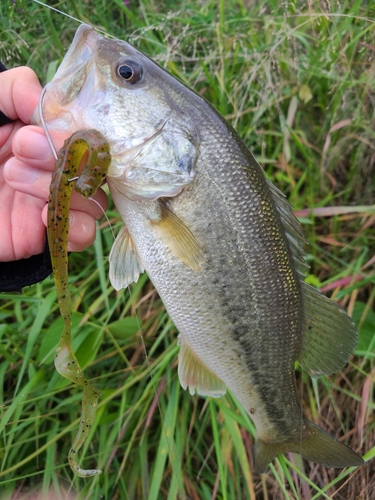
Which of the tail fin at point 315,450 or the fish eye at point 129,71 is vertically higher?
the fish eye at point 129,71

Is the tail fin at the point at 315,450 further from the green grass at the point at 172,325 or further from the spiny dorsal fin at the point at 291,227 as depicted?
the spiny dorsal fin at the point at 291,227

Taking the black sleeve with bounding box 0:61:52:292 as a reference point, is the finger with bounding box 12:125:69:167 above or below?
above

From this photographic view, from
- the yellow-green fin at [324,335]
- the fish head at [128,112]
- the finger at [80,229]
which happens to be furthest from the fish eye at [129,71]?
the yellow-green fin at [324,335]

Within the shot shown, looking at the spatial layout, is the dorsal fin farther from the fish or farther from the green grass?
the green grass

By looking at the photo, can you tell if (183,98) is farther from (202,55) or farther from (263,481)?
(263,481)

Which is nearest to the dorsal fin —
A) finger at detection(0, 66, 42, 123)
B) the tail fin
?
the tail fin

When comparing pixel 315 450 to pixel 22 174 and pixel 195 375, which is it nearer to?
pixel 195 375

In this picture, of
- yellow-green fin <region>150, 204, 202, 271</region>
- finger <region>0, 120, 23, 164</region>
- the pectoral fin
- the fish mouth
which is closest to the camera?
the fish mouth
